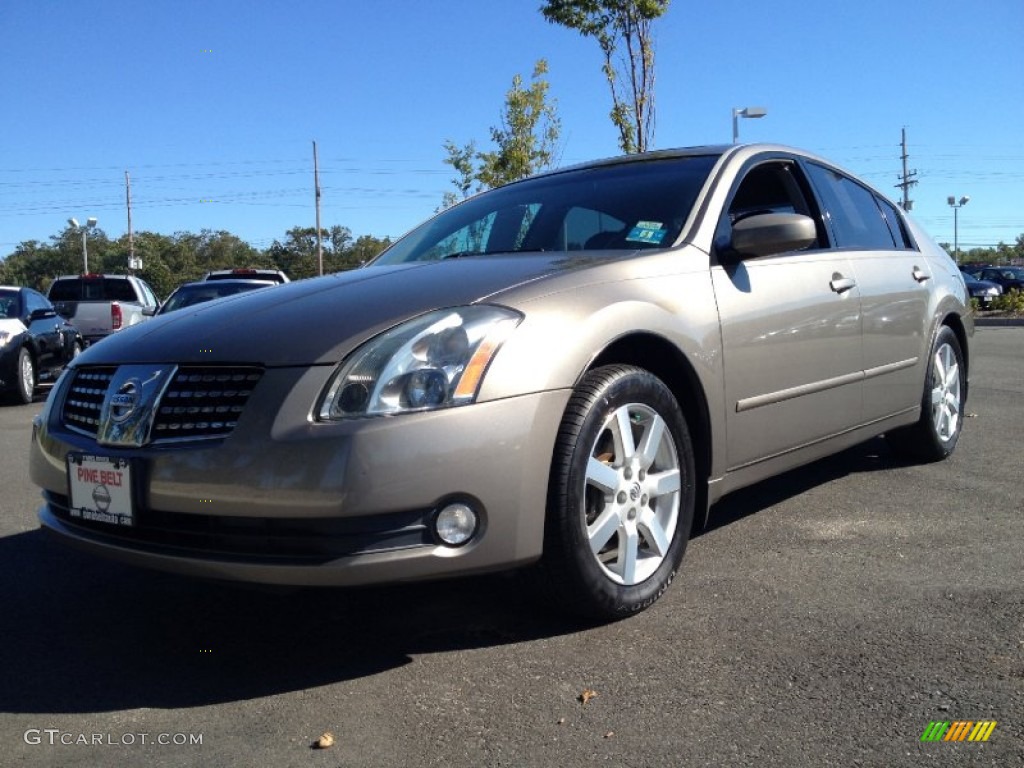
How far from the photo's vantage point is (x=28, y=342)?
10469 mm

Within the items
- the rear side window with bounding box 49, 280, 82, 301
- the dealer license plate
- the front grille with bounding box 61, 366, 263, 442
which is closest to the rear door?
the front grille with bounding box 61, 366, 263, 442

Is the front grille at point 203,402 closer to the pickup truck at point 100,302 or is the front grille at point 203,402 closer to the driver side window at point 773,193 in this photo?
the driver side window at point 773,193

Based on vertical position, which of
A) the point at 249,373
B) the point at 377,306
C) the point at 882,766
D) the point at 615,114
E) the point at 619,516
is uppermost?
the point at 615,114

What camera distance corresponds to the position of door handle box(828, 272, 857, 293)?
3.95m

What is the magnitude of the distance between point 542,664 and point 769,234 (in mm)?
1754

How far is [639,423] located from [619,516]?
1.04ft

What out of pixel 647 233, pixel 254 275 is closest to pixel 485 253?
pixel 647 233

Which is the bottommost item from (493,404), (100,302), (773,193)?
(493,404)

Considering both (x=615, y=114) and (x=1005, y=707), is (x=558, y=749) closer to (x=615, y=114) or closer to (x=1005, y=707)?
(x=1005, y=707)

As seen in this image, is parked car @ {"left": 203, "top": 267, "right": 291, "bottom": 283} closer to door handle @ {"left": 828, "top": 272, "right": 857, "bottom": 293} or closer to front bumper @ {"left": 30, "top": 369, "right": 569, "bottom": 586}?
door handle @ {"left": 828, "top": 272, "right": 857, "bottom": 293}

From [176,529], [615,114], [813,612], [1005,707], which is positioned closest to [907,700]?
[1005,707]

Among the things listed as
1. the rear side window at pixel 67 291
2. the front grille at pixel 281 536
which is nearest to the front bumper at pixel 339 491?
the front grille at pixel 281 536

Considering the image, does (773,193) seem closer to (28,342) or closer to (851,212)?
(851,212)

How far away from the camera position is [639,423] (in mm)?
2965
